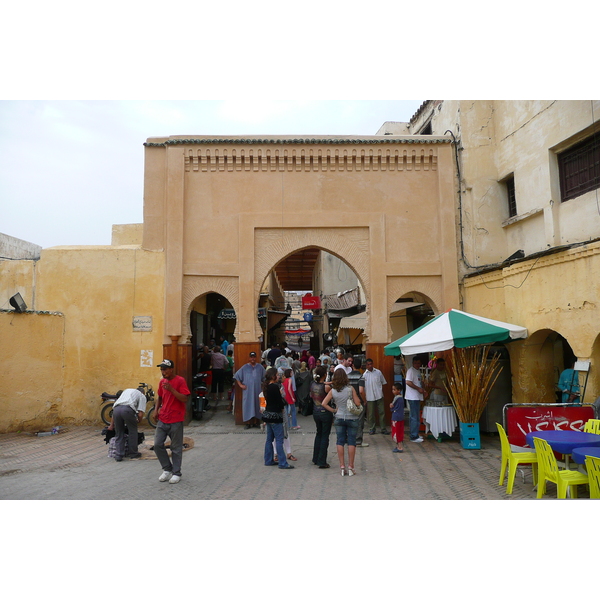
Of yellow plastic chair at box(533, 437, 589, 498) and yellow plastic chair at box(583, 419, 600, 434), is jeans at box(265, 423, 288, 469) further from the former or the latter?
yellow plastic chair at box(583, 419, 600, 434)

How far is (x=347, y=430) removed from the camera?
7.32m

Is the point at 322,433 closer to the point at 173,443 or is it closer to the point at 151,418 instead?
the point at 173,443

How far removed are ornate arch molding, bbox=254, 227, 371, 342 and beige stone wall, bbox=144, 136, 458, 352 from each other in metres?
0.02

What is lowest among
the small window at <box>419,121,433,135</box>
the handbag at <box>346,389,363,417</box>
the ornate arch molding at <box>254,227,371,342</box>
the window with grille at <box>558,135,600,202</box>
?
the handbag at <box>346,389,363,417</box>

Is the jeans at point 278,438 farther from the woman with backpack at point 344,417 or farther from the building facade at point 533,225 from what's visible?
the building facade at point 533,225

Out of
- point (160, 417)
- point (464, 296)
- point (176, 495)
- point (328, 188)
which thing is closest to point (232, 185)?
point (328, 188)

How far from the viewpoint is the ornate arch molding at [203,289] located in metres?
12.0

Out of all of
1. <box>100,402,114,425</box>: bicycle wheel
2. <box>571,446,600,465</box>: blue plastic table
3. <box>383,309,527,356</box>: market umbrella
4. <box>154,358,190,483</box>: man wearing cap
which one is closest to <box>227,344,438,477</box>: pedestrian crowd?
<box>383,309,527,356</box>: market umbrella

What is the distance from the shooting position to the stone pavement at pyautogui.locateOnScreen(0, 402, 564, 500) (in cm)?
628

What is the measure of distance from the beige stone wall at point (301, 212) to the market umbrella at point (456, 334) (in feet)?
8.70

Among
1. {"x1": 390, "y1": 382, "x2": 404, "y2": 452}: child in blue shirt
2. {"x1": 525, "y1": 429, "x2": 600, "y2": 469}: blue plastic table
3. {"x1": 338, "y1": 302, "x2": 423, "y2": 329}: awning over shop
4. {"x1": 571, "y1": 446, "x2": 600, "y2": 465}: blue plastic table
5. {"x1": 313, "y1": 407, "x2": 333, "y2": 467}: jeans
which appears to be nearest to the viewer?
{"x1": 571, "y1": 446, "x2": 600, "y2": 465}: blue plastic table

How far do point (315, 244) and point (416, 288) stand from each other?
270 cm

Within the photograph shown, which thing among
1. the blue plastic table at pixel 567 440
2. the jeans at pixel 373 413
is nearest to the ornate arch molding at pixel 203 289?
the jeans at pixel 373 413

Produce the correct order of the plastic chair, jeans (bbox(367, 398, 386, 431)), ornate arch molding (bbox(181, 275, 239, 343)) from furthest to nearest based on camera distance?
ornate arch molding (bbox(181, 275, 239, 343))
jeans (bbox(367, 398, 386, 431))
the plastic chair
